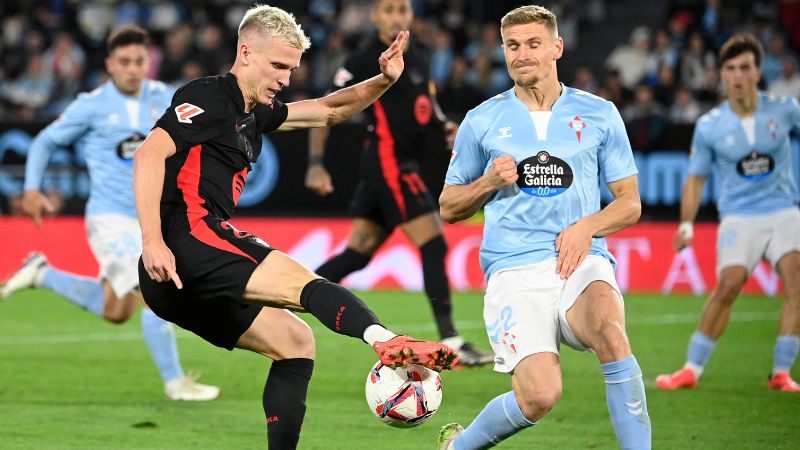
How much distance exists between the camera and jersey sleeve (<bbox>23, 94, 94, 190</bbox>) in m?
8.86

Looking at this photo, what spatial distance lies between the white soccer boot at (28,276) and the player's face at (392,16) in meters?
3.30

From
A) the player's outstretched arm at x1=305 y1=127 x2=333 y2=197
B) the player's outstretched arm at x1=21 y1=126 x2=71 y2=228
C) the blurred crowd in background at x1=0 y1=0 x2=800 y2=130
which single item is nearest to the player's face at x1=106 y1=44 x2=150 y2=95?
the player's outstretched arm at x1=21 y1=126 x2=71 y2=228

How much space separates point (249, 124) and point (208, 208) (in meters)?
0.46

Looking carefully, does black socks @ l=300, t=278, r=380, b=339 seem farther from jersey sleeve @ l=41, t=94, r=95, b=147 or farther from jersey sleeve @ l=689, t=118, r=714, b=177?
jersey sleeve @ l=689, t=118, r=714, b=177

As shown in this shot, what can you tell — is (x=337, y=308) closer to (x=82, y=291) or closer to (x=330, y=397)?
(x=330, y=397)

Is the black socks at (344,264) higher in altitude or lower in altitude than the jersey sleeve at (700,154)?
lower

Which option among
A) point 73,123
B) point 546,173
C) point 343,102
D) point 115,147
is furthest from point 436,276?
point 546,173

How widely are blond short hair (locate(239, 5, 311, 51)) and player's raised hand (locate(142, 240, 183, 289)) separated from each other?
3.50 ft

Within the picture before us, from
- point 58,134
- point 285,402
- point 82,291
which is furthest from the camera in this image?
point 82,291

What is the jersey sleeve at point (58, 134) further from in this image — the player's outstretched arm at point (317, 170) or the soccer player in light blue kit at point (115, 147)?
the player's outstretched arm at point (317, 170)

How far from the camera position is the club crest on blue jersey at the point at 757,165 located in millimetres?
9148

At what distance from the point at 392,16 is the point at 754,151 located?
10.0 ft

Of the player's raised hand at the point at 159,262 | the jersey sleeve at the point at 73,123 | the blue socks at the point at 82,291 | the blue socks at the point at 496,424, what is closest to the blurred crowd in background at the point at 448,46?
the blue socks at the point at 82,291

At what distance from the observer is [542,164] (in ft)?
19.0
